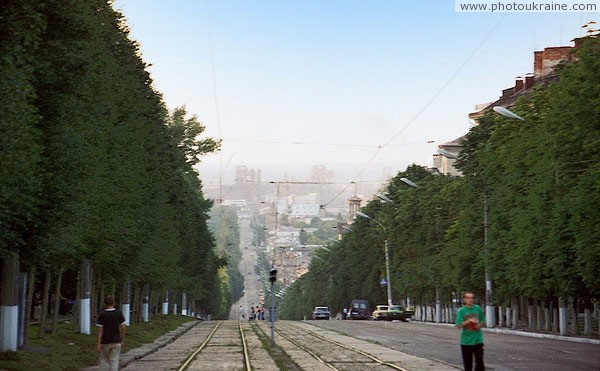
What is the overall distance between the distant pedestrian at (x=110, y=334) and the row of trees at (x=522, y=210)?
30.0 meters

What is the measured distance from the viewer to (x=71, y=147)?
33.4 metres

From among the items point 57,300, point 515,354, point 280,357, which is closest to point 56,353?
point 280,357

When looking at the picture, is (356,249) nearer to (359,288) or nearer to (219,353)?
(359,288)

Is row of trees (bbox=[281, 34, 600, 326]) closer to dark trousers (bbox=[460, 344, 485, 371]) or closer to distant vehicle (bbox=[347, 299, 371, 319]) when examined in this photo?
distant vehicle (bbox=[347, 299, 371, 319])

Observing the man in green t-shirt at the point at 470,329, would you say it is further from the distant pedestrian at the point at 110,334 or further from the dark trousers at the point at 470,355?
the distant pedestrian at the point at 110,334

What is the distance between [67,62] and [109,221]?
12.8 metres

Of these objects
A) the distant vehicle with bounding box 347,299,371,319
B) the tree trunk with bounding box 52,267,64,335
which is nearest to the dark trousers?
the tree trunk with bounding box 52,267,64,335

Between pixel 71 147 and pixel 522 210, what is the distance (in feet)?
132

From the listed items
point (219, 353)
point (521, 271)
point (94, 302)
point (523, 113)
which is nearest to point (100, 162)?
point (219, 353)

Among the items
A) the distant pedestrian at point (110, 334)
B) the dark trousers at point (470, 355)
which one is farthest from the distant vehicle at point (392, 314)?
the dark trousers at point (470, 355)

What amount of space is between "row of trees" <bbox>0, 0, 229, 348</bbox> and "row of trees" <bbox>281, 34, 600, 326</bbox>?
2033 cm

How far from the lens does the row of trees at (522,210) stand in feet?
176

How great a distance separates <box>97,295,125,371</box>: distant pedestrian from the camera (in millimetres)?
24000

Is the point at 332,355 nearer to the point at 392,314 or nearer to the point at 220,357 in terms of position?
the point at 220,357
